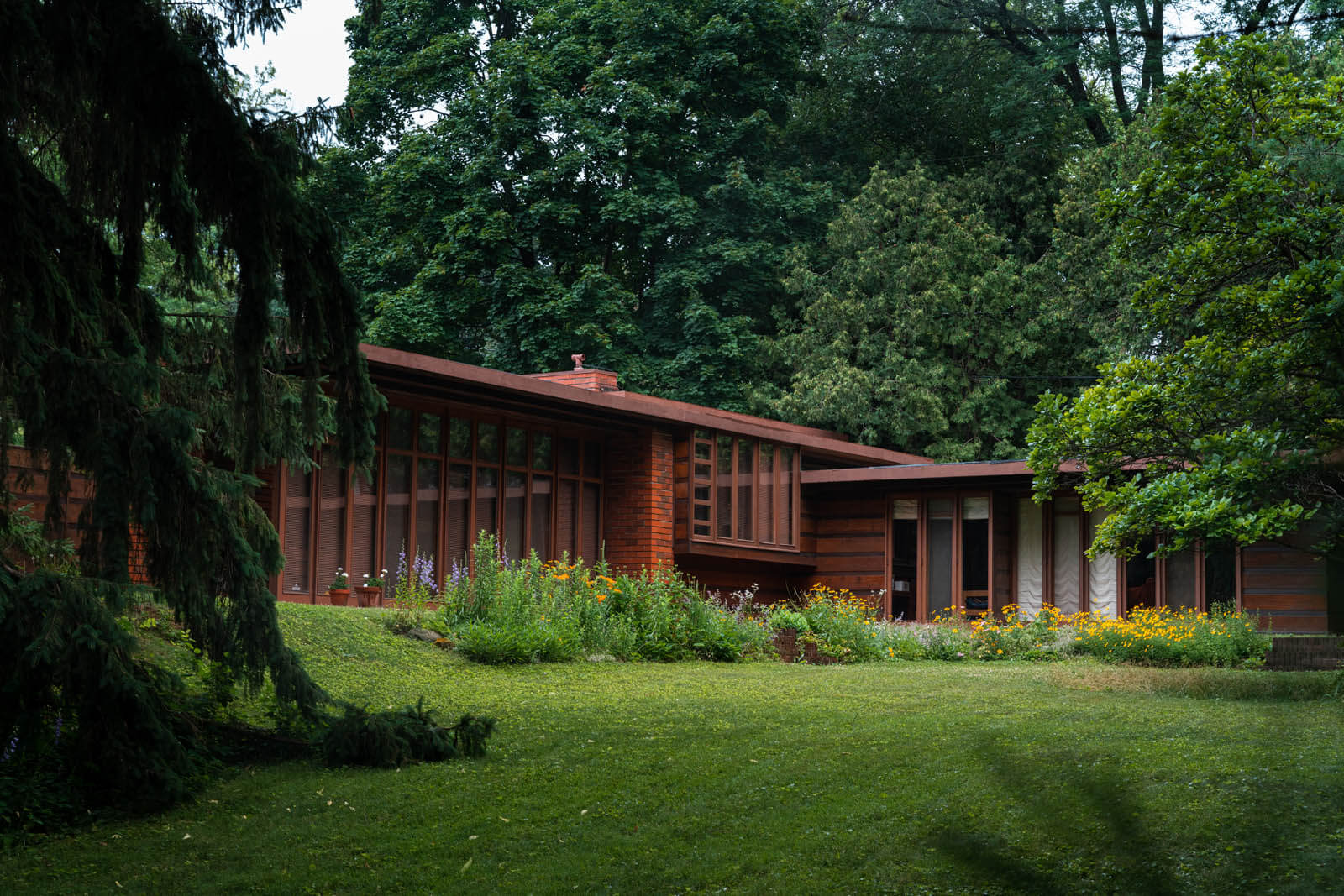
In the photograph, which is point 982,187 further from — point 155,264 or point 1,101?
point 1,101

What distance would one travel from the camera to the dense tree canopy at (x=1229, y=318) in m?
9.62

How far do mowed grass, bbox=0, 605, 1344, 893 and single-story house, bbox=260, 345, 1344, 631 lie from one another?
7.73 m

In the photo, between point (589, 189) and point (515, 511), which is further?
point (589, 189)

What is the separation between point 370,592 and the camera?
52.1 ft

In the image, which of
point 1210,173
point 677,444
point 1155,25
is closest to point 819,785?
point 1155,25

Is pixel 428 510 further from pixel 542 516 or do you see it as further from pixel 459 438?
pixel 542 516

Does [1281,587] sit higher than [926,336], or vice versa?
[926,336]

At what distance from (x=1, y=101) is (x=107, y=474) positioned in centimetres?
170

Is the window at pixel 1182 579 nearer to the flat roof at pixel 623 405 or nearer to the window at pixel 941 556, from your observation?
the window at pixel 941 556

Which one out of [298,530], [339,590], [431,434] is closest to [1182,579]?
[431,434]

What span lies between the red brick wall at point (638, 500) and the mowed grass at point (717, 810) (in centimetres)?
990

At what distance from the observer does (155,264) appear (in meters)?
19.0

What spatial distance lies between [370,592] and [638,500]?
4765 mm

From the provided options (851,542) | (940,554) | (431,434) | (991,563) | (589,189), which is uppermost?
(589,189)
